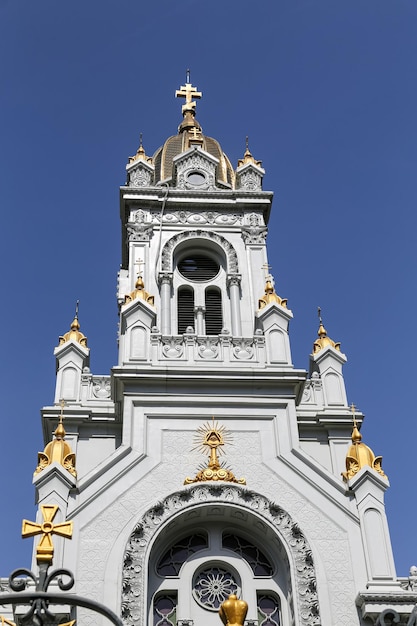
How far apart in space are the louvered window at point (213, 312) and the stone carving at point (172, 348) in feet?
14.6

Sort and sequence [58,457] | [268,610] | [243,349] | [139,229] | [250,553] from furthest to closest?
[139,229] < [243,349] < [58,457] < [250,553] < [268,610]

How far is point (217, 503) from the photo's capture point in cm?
2084

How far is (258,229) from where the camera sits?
31.5m

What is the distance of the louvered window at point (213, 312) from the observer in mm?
29031

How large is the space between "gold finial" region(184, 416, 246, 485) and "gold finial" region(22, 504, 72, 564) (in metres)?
9.58

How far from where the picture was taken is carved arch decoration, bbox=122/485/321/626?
1912 centimetres

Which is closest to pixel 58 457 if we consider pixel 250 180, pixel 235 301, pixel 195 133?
pixel 235 301

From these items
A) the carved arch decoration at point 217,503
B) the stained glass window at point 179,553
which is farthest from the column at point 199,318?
the stained glass window at point 179,553

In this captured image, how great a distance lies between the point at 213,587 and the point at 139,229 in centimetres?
1452

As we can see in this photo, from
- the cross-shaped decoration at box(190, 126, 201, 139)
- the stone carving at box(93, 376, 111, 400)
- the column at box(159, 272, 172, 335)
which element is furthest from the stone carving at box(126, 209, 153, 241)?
the stone carving at box(93, 376, 111, 400)

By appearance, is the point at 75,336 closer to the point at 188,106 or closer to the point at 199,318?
the point at 199,318

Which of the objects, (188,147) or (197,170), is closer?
(197,170)

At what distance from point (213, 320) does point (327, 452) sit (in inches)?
267

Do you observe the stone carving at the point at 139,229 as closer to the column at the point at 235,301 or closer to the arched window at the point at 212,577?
A: the column at the point at 235,301
